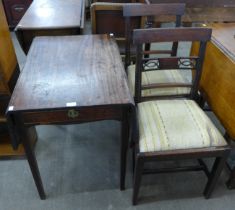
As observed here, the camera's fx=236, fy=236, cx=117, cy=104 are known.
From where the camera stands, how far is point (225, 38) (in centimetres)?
155

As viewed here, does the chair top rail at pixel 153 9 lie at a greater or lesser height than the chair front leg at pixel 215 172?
greater

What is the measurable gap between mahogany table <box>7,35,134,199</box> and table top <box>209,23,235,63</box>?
2.10ft

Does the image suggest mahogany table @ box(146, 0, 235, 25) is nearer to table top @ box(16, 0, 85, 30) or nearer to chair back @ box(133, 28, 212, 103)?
chair back @ box(133, 28, 212, 103)

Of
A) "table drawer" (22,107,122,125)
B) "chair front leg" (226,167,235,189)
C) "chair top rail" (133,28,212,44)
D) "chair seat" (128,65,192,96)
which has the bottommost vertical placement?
"chair front leg" (226,167,235,189)

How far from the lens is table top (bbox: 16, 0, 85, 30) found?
1838 millimetres

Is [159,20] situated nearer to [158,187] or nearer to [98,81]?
[98,81]

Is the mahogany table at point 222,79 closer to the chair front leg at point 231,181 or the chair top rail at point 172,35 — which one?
the chair front leg at point 231,181

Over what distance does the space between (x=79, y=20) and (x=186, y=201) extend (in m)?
1.56

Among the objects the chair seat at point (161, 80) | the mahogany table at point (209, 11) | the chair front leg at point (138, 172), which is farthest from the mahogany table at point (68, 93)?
the mahogany table at point (209, 11)

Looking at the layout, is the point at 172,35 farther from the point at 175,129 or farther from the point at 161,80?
the point at 175,129

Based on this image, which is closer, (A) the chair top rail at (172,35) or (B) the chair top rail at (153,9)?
(A) the chair top rail at (172,35)

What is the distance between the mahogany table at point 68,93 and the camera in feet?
3.50

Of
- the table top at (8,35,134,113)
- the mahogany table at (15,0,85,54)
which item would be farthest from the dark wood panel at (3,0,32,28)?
the table top at (8,35,134,113)

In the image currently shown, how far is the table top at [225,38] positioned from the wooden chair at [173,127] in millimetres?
205
